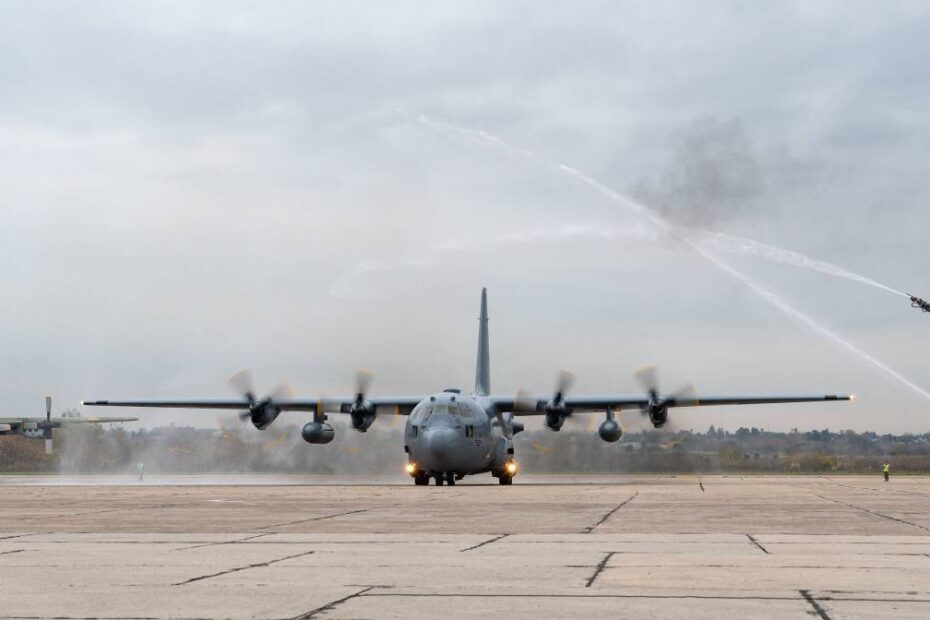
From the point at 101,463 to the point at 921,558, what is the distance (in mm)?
89355

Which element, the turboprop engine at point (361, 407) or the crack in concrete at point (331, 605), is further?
the turboprop engine at point (361, 407)

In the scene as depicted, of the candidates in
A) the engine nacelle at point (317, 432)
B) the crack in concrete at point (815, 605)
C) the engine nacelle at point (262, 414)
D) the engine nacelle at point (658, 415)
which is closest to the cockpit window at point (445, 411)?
the engine nacelle at point (317, 432)

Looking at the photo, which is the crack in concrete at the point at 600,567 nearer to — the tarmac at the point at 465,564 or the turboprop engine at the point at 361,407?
the tarmac at the point at 465,564

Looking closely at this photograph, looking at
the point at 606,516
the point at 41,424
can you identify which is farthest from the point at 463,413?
the point at 41,424

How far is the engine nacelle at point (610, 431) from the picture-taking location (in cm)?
5112

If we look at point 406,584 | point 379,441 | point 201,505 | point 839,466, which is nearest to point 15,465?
point 379,441

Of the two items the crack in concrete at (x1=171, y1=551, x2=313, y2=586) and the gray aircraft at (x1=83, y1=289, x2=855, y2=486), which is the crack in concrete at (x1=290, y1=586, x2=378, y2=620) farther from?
the gray aircraft at (x1=83, y1=289, x2=855, y2=486)

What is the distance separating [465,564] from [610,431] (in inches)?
1565

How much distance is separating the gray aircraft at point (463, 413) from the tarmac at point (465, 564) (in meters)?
24.2

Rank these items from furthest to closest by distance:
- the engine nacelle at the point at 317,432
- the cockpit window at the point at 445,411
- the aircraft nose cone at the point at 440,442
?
→ the engine nacelle at the point at 317,432
the cockpit window at the point at 445,411
the aircraft nose cone at the point at 440,442

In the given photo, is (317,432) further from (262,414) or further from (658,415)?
(658,415)

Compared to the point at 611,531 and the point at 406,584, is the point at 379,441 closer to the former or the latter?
the point at 611,531

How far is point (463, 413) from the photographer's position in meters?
47.8

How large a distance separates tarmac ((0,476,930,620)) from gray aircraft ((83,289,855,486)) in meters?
24.2
